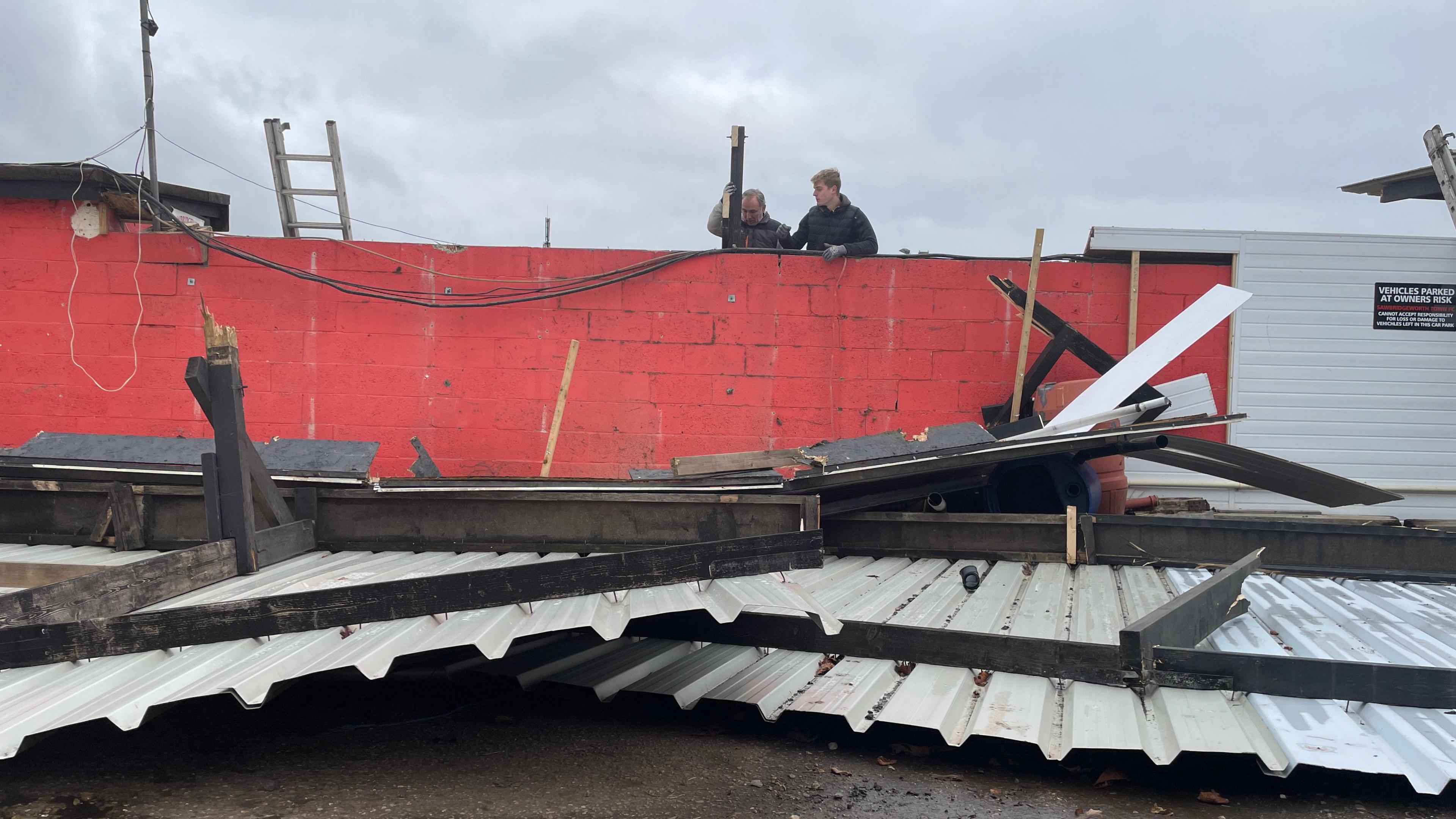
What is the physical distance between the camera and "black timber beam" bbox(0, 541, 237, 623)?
10.8ft

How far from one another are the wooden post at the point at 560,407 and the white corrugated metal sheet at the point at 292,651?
3.64 metres

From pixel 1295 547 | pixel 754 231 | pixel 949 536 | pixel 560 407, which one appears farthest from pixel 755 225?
pixel 1295 547

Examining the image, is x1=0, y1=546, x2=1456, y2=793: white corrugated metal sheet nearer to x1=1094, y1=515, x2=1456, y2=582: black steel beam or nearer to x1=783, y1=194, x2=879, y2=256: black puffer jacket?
x1=1094, y1=515, x2=1456, y2=582: black steel beam

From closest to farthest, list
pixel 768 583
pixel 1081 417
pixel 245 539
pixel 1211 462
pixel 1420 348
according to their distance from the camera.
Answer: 1. pixel 768 583
2. pixel 245 539
3. pixel 1081 417
4. pixel 1211 462
5. pixel 1420 348

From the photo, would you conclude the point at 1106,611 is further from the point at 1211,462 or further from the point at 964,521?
the point at 1211,462

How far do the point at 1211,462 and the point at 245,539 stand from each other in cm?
561

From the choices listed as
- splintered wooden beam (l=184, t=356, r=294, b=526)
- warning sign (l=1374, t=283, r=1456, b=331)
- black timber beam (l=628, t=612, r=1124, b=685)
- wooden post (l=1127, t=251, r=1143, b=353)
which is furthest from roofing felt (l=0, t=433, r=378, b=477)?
warning sign (l=1374, t=283, r=1456, b=331)

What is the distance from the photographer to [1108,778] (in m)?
3.17

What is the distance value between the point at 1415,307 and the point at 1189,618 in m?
5.78

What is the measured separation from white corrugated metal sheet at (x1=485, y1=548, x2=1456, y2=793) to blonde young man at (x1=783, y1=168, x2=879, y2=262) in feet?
11.7

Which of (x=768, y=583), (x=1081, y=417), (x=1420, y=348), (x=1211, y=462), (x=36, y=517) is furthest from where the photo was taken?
(x=1420, y=348)

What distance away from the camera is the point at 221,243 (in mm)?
7918

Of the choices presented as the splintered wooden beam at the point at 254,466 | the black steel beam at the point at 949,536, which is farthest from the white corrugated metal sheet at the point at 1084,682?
the splintered wooden beam at the point at 254,466

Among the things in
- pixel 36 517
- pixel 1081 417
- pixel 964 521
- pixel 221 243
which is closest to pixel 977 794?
pixel 964 521
